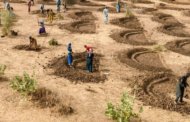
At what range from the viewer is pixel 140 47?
1631cm

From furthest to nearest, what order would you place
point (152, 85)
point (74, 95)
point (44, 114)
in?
point (152, 85) < point (74, 95) < point (44, 114)

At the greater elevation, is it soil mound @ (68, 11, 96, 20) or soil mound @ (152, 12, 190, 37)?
soil mound @ (68, 11, 96, 20)

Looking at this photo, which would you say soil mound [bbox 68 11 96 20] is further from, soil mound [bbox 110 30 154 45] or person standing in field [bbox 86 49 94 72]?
person standing in field [bbox 86 49 94 72]

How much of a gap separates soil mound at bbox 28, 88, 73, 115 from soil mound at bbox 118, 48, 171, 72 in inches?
213

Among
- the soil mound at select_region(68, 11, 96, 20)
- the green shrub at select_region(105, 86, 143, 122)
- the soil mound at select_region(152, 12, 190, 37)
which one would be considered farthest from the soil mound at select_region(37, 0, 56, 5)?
the green shrub at select_region(105, 86, 143, 122)

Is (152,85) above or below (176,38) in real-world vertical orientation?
below

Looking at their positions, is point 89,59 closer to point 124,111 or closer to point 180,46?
point 124,111

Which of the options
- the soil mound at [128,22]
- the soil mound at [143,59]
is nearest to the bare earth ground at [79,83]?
the soil mound at [143,59]

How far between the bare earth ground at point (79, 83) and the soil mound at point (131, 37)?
462 millimetres

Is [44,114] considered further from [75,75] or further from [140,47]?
[140,47]

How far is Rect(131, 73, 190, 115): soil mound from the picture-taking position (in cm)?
946

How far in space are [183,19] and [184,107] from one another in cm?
1744

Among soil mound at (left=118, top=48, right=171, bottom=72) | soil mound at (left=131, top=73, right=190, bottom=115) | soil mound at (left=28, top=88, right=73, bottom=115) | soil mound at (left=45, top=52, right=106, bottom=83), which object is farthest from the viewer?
soil mound at (left=118, top=48, right=171, bottom=72)

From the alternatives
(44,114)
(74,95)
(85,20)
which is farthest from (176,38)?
(44,114)
